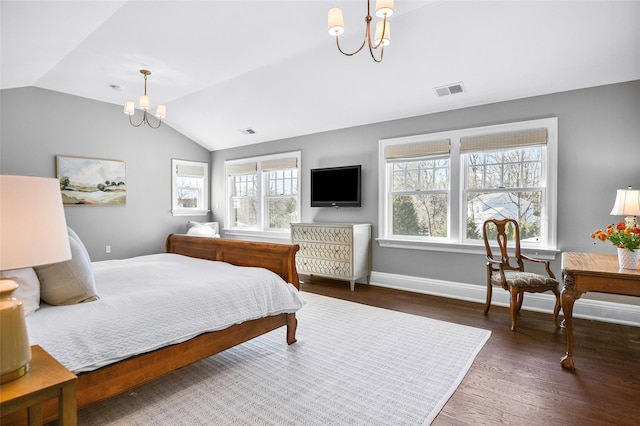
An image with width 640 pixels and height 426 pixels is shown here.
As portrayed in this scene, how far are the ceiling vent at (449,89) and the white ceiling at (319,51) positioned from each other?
2.8 inches

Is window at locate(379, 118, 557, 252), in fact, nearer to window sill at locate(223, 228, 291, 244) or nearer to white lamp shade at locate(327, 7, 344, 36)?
window sill at locate(223, 228, 291, 244)

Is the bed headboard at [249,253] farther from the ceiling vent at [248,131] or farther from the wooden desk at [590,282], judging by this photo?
the ceiling vent at [248,131]

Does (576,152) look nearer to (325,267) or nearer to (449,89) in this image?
(449,89)

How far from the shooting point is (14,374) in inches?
40.5

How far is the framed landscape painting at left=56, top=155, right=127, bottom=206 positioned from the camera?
5176 mm

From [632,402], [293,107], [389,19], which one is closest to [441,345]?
[632,402]

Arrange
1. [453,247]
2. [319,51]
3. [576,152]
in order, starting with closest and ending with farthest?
[576,152], [319,51], [453,247]

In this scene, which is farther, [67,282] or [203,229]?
[203,229]

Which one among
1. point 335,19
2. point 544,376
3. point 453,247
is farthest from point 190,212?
point 544,376

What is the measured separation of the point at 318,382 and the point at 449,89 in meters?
3.48

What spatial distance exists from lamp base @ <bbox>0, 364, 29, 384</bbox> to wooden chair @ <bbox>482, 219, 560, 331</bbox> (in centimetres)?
347

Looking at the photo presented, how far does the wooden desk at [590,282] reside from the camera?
221 cm

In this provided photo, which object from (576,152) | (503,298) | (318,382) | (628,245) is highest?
(576,152)

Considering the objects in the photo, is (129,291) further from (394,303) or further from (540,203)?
(540,203)
